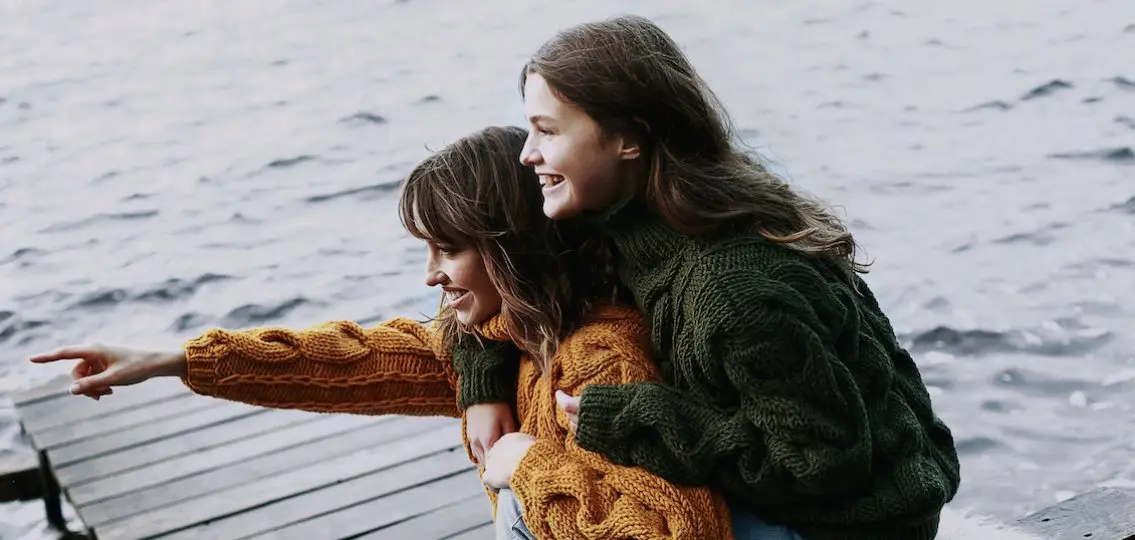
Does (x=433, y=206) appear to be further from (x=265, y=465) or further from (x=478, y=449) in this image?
(x=265, y=465)

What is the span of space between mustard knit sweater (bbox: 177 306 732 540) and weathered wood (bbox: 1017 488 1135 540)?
80cm

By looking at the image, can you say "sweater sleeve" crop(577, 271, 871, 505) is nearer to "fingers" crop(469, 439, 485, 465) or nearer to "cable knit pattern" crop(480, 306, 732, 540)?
"cable knit pattern" crop(480, 306, 732, 540)

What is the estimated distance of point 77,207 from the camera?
5879mm

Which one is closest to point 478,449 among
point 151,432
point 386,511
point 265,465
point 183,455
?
point 386,511

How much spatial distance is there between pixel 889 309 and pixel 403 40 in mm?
4015

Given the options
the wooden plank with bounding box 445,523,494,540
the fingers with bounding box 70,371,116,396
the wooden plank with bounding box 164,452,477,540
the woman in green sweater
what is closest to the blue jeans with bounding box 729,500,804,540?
the woman in green sweater

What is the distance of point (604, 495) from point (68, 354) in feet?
2.31

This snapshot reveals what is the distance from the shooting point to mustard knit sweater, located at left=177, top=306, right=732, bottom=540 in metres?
1.58

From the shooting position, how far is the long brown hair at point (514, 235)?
1.81m

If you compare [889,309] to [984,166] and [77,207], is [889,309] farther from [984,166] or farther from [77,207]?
[77,207]

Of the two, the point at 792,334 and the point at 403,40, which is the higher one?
the point at 792,334

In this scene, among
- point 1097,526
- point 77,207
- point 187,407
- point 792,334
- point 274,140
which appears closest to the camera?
point 792,334

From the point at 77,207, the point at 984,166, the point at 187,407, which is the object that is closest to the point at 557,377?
the point at 187,407

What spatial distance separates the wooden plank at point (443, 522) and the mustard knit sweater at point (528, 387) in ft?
1.52
